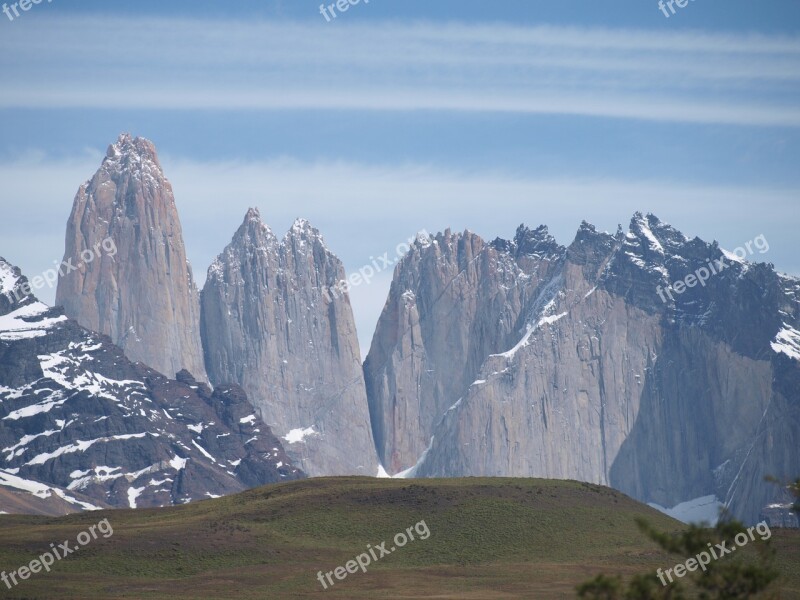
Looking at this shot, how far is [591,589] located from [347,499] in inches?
4375

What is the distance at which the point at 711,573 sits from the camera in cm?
8000

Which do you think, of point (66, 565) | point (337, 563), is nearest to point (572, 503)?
point (337, 563)

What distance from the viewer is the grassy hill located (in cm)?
14688

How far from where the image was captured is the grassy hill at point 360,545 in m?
147

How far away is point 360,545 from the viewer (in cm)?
16962

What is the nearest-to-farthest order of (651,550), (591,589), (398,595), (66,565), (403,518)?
(591,589) < (398,595) < (66,565) < (651,550) < (403,518)

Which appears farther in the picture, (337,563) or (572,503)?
(572,503)

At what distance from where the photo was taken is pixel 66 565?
510 ft

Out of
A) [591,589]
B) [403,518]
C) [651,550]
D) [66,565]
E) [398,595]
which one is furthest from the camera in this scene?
[403,518]

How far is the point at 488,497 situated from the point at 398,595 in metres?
48.6

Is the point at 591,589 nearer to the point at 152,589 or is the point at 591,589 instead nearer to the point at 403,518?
the point at 152,589

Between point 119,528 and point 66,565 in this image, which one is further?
point 119,528

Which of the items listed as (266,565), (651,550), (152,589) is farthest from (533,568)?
(152,589)

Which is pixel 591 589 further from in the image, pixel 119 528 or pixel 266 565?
pixel 119 528
